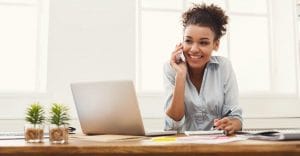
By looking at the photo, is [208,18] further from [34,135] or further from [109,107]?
[34,135]

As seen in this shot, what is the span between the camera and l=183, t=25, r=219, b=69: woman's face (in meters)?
2.05

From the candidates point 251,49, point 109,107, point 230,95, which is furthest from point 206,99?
point 251,49

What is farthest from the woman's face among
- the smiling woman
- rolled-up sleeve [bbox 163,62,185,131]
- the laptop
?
the smiling woman

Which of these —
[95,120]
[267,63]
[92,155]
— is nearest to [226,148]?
[92,155]

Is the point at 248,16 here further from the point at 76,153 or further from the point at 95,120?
the point at 76,153

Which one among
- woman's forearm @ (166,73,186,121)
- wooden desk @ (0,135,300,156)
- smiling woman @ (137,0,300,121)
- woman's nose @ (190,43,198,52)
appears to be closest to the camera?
wooden desk @ (0,135,300,156)

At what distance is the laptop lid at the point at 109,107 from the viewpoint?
1.21m

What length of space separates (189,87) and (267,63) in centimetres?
170

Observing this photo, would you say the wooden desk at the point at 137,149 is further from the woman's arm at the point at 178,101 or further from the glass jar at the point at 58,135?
the woman's arm at the point at 178,101

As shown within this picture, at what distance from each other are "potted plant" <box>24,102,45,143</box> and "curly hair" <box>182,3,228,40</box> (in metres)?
1.21

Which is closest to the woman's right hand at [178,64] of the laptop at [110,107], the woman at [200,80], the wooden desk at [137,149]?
the woman at [200,80]

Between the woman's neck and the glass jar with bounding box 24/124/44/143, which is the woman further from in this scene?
the glass jar with bounding box 24/124/44/143

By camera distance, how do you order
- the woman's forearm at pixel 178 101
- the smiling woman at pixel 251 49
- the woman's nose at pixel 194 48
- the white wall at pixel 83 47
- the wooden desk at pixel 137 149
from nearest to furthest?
the wooden desk at pixel 137 149, the woman's forearm at pixel 178 101, the woman's nose at pixel 194 48, the white wall at pixel 83 47, the smiling woman at pixel 251 49

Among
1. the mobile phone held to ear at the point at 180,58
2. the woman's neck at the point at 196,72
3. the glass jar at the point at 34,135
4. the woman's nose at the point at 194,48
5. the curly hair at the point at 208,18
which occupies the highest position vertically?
the curly hair at the point at 208,18
